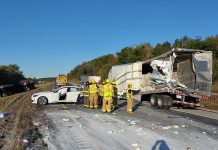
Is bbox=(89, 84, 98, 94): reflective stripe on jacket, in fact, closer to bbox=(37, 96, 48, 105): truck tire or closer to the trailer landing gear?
the trailer landing gear

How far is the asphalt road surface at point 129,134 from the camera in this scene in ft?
33.9

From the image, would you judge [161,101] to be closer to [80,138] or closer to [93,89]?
[93,89]

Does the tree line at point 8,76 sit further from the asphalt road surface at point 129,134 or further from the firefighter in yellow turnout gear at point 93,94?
the asphalt road surface at point 129,134

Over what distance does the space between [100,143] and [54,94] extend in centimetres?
1506

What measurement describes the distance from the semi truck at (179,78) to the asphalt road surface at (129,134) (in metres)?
5.77

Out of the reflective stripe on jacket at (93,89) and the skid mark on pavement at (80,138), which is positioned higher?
the reflective stripe on jacket at (93,89)

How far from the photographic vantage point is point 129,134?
1224 cm

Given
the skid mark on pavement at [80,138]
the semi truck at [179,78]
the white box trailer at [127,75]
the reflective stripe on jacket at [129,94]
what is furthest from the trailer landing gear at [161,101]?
the skid mark on pavement at [80,138]

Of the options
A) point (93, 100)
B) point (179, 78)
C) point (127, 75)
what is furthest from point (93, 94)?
point (127, 75)

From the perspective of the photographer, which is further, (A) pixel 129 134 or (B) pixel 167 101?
(B) pixel 167 101

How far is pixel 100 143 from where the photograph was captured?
10.6 meters

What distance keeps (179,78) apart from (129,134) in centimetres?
1192

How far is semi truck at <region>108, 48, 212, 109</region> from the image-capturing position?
21844 mm

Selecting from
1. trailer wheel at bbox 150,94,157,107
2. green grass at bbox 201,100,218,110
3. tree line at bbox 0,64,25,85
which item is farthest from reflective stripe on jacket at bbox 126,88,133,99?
tree line at bbox 0,64,25,85
